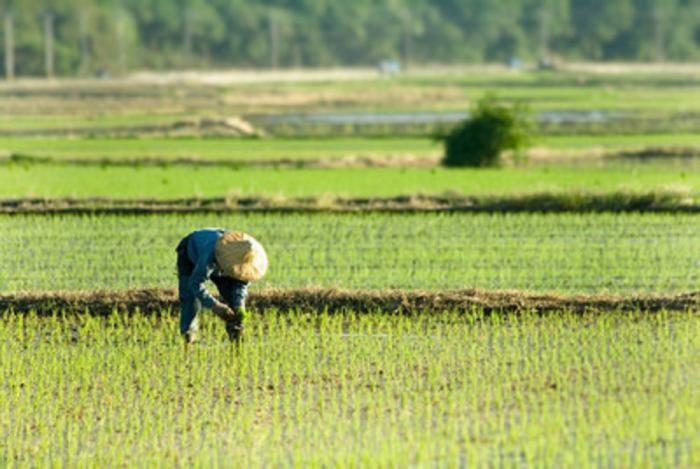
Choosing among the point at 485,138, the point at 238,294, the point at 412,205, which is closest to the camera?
the point at 238,294

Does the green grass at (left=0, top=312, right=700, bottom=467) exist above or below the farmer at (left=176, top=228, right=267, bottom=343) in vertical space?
below

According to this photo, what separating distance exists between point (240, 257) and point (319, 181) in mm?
11393

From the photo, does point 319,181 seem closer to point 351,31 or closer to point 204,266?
point 204,266

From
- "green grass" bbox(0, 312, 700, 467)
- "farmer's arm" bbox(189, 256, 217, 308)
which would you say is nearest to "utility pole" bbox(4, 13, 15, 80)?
"green grass" bbox(0, 312, 700, 467)

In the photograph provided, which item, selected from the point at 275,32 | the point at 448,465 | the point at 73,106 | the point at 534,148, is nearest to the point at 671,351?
the point at 448,465

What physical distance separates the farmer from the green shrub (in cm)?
1519

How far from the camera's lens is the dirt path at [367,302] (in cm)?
1094

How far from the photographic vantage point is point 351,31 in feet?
281

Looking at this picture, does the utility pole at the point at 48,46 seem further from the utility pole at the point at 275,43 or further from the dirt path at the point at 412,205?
the dirt path at the point at 412,205

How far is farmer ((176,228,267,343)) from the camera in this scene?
8891mm

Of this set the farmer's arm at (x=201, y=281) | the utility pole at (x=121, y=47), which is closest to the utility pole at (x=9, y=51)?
the utility pole at (x=121, y=47)

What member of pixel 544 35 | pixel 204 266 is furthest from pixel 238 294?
pixel 544 35

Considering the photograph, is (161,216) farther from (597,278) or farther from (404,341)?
(404,341)

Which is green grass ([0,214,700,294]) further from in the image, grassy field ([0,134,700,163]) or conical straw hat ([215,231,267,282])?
grassy field ([0,134,700,163])
